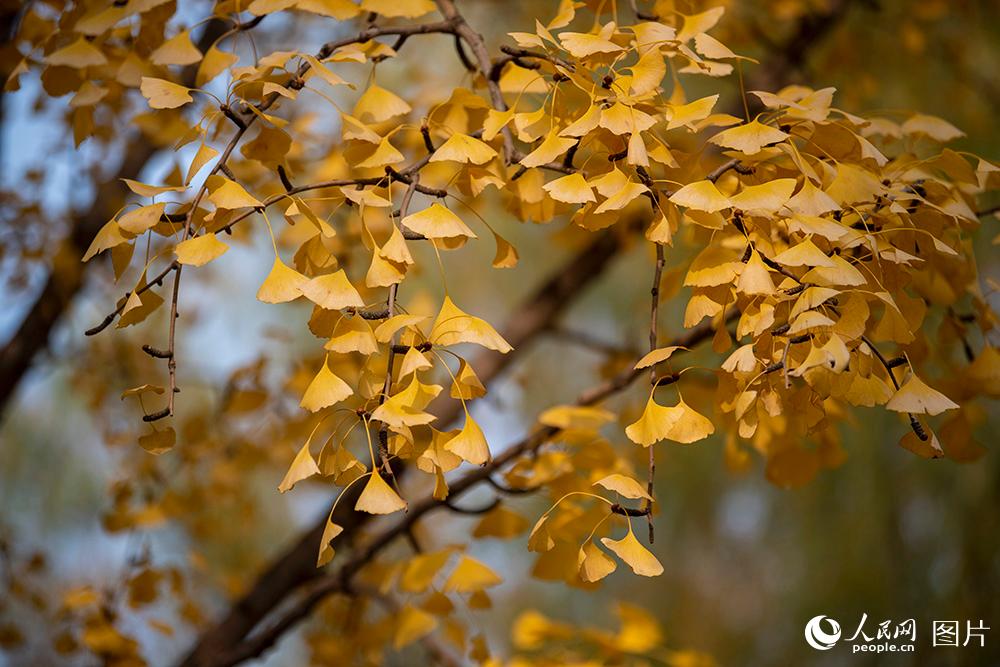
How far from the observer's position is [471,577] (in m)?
0.56

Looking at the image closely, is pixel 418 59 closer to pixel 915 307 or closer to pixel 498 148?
pixel 498 148

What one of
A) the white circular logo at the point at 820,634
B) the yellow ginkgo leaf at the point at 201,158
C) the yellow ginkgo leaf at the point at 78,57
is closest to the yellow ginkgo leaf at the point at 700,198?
the yellow ginkgo leaf at the point at 201,158

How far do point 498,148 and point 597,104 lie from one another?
3.0 inches

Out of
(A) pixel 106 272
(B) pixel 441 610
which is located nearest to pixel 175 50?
(B) pixel 441 610

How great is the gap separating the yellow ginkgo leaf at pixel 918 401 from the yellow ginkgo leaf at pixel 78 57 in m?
0.44

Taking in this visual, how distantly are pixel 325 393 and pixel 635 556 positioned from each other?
154 millimetres

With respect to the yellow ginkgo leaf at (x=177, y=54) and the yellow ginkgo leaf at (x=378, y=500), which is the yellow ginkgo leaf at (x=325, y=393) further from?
the yellow ginkgo leaf at (x=177, y=54)

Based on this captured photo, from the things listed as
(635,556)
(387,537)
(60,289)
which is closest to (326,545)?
(635,556)

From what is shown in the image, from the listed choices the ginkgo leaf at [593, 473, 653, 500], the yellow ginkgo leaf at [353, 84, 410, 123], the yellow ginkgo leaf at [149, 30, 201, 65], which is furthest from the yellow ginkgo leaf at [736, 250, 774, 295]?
the yellow ginkgo leaf at [149, 30, 201, 65]

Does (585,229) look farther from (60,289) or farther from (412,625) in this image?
(60,289)

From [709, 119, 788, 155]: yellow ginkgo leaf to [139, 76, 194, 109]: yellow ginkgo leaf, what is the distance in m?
0.24

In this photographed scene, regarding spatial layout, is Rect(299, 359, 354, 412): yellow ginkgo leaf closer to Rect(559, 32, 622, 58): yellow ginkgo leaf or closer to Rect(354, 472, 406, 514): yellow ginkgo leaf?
Rect(354, 472, 406, 514): yellow ginkgo leaf

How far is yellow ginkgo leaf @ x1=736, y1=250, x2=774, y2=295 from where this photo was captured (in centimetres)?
37

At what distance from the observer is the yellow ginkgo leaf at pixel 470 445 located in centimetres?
38
